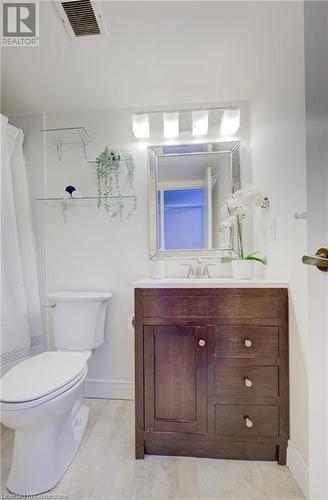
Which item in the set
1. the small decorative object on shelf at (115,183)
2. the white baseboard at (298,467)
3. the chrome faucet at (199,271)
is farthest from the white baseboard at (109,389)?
the small decorative object on shelf at (115,183)

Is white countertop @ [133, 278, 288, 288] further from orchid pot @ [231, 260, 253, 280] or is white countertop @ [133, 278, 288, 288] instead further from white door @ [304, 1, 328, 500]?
white door @ [304, 1, 328, 500]

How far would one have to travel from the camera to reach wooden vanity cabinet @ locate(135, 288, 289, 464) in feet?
4.09

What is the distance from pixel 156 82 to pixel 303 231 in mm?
1332

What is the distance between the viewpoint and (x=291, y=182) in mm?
1201

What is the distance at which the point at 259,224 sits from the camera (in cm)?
167

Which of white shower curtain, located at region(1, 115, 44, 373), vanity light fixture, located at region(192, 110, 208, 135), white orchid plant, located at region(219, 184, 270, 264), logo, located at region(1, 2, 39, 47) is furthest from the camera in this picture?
vanity light fixture, located at region(192, 110, 208, 135)

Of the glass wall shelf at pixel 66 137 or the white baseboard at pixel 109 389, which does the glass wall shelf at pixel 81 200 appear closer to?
the glass wall shelf at pixel 66 137

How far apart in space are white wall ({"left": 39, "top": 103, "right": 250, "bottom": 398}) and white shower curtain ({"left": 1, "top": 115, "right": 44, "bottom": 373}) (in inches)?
5.9

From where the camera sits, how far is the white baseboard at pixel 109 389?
185 cm

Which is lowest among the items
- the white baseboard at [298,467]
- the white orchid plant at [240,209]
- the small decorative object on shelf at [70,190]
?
the white baseboard at [298,467]

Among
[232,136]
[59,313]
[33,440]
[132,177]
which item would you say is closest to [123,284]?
[59,313]

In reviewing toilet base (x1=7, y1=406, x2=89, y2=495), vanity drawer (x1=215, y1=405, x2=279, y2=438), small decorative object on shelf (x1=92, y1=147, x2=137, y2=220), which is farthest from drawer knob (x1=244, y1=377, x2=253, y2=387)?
small decorative object on shelf (x1=92, y1=147, x2=137, y2=220)

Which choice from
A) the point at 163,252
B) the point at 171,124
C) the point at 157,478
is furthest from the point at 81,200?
the point at 157,478

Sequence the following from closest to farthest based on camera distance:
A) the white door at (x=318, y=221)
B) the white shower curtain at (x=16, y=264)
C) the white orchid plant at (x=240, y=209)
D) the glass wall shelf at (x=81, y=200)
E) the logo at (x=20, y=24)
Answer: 1. the white door at (x=318, y=221)
2. the logo at (x=20, y=24)
3. the white orchid plant at (x=240, y=209)
4. the white shower curtain at (x=16, y=264)
5. the glass wall shelf at (x=81, y=200)
